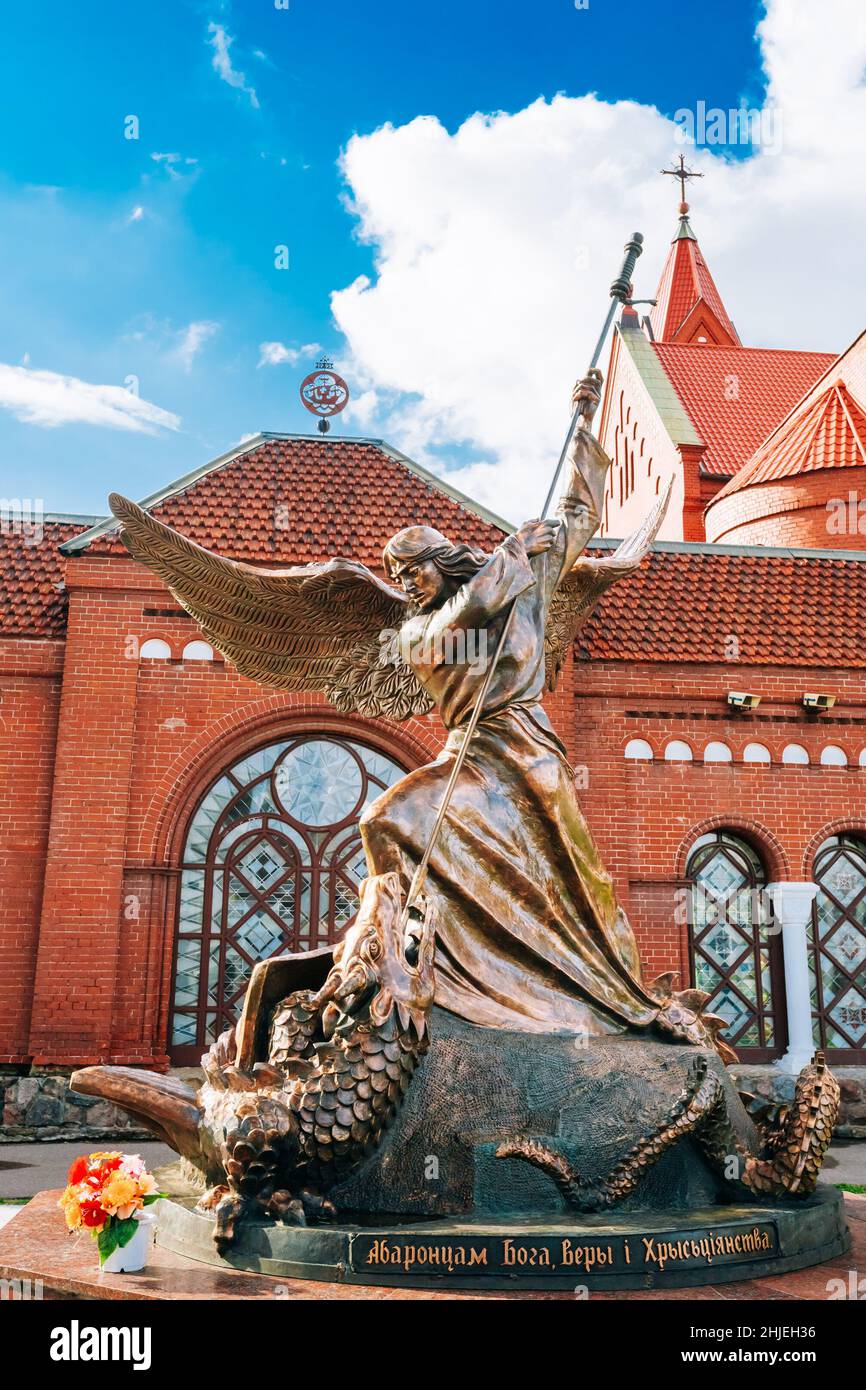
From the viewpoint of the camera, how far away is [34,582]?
44.7ft

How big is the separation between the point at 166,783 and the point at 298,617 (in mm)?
7049

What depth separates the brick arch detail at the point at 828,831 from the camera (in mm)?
14070

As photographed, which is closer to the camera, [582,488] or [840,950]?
[582,488]

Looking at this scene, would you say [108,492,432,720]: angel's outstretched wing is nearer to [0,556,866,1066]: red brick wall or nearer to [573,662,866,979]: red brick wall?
[0,556,866,1066]: red brick wall

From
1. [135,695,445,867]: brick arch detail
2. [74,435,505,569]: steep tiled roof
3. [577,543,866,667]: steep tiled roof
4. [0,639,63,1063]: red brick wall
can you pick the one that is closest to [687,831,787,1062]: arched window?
[577,543,866,667]: steep tiled roof

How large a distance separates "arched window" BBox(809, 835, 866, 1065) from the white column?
0.97 ft

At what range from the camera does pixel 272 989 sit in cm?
497

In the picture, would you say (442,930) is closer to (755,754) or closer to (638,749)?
(638,749)

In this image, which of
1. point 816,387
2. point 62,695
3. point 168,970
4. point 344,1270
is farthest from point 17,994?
point 816,387

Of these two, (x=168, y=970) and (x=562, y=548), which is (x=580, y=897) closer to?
(x=562, y=548)

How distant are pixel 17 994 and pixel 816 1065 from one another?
9.59 metres

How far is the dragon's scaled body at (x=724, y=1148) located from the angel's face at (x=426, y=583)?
7.92 feet

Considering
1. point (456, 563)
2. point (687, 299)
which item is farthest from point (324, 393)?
point (687, 299)

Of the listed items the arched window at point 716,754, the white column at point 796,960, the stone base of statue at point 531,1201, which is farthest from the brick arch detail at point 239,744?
the stone base of statue at point 531,1201
